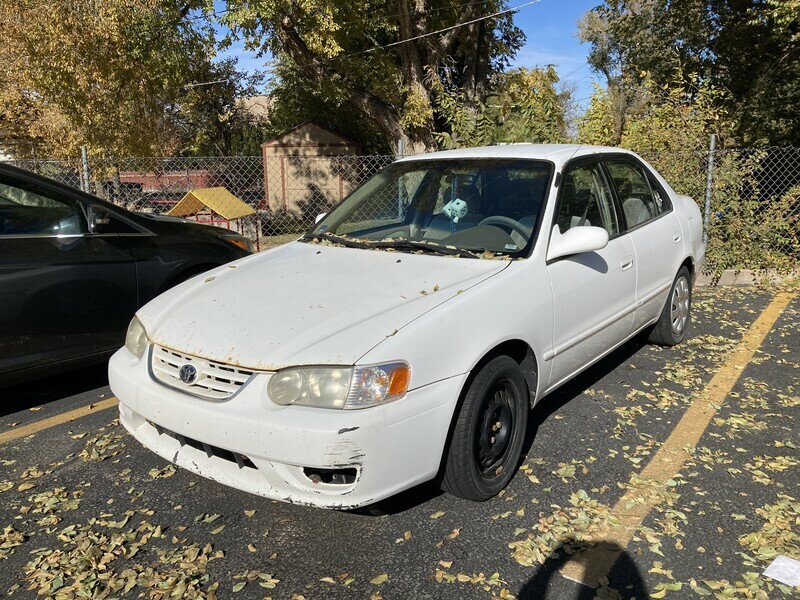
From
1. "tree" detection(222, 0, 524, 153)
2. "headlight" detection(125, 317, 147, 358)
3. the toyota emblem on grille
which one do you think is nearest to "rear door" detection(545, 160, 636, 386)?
the toyota emblem on grille

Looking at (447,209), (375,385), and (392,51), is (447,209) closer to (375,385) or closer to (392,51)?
(375,385)

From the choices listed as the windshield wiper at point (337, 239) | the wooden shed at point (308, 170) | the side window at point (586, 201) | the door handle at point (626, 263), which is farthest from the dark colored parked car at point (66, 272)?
the wooden shed at point (308, 170)

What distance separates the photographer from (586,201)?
392cm

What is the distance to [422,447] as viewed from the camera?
2.50 m

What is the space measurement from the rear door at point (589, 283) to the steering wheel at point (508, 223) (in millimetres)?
201

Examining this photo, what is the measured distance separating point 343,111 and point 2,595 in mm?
19917

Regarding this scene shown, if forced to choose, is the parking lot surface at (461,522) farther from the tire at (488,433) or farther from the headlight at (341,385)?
the headlight at (341,385)

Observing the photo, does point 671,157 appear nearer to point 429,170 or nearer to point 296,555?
point 429,170

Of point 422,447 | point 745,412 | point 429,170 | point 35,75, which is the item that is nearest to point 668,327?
point 745,412

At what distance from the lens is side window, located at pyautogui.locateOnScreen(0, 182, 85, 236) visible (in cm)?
400

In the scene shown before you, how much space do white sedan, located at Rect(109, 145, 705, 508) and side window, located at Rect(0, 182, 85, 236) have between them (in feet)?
4.52

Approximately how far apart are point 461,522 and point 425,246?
1.44 meters

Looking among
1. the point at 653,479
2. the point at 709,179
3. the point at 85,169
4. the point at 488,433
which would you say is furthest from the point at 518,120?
the point at 488,433

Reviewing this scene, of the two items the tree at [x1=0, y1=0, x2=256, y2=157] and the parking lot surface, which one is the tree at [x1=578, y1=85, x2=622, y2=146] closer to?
the parking lot surface
